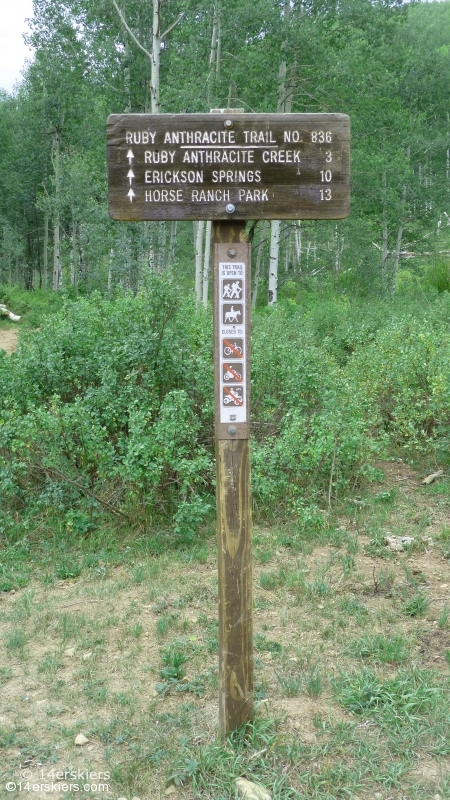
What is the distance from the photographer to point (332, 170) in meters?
3.17

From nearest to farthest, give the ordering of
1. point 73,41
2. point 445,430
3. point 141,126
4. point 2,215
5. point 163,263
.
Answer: point 141,126
point 445,430
point 163,263
point 73,41
point 2,215

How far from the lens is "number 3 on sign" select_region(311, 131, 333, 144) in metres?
3.15

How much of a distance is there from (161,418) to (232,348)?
2691 mm

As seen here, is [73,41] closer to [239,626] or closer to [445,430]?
[445,430]

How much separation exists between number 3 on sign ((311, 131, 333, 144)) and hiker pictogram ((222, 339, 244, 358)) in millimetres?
826

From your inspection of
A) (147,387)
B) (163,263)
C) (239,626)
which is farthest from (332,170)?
(163,263)

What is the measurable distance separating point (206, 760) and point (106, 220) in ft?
54.9

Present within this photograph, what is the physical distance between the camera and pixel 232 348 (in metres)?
3.21

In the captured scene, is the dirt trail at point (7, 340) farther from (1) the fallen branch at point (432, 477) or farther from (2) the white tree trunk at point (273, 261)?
(1) the fallen branch at point (432, 477)

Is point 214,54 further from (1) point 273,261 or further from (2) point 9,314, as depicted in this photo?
(2) point 9,314

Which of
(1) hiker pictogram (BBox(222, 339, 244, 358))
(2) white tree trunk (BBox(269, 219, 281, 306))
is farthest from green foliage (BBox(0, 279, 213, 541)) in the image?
(2) white tree trunk (BBox(269, 219, 281, 306))

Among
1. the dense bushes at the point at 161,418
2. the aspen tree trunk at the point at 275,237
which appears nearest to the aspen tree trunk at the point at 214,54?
the aspen tree trunk at the point at 275,237

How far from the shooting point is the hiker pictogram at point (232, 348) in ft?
10.5

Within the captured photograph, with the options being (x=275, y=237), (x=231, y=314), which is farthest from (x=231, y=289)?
(x=275, y=237)
